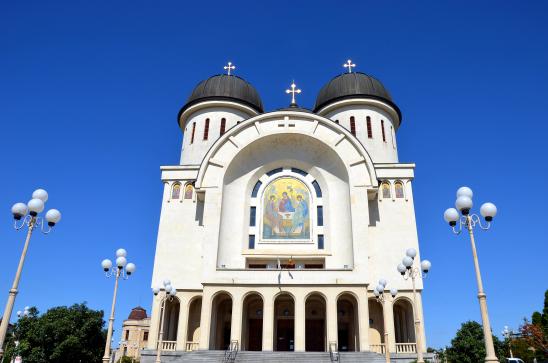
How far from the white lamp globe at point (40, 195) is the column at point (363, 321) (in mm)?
15038

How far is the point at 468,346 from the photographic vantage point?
72.7ft

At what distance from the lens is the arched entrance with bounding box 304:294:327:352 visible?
22469mm

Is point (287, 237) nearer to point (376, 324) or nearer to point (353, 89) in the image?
point (376, 324)

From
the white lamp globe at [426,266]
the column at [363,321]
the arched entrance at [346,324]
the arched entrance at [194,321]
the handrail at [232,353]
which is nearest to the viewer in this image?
the white lamp globe at [426,266]

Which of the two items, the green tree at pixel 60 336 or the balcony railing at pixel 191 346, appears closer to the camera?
the balcony railing at pixel 191 346

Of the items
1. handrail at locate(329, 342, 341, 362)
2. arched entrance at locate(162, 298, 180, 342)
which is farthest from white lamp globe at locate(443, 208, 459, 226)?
arched entrance at locate(162, 298, 180, 342)

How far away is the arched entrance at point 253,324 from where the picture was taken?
22453 millimetres

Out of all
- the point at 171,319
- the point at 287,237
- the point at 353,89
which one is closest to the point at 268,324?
the point at 287,237

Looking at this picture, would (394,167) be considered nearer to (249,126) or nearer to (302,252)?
(302,252)

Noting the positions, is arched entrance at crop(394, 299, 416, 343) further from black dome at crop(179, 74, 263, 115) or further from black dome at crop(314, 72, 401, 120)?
black dome at crop(179, 74, 263, 115)

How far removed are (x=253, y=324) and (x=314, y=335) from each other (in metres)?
3.46

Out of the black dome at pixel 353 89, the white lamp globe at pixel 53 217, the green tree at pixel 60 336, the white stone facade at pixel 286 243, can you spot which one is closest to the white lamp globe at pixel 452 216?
the white lamp globe at pixel 53 217

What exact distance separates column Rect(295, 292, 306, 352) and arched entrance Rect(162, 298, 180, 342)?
7.36 metres

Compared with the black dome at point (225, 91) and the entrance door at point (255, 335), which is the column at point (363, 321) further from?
the black dome at point (225, 91)
